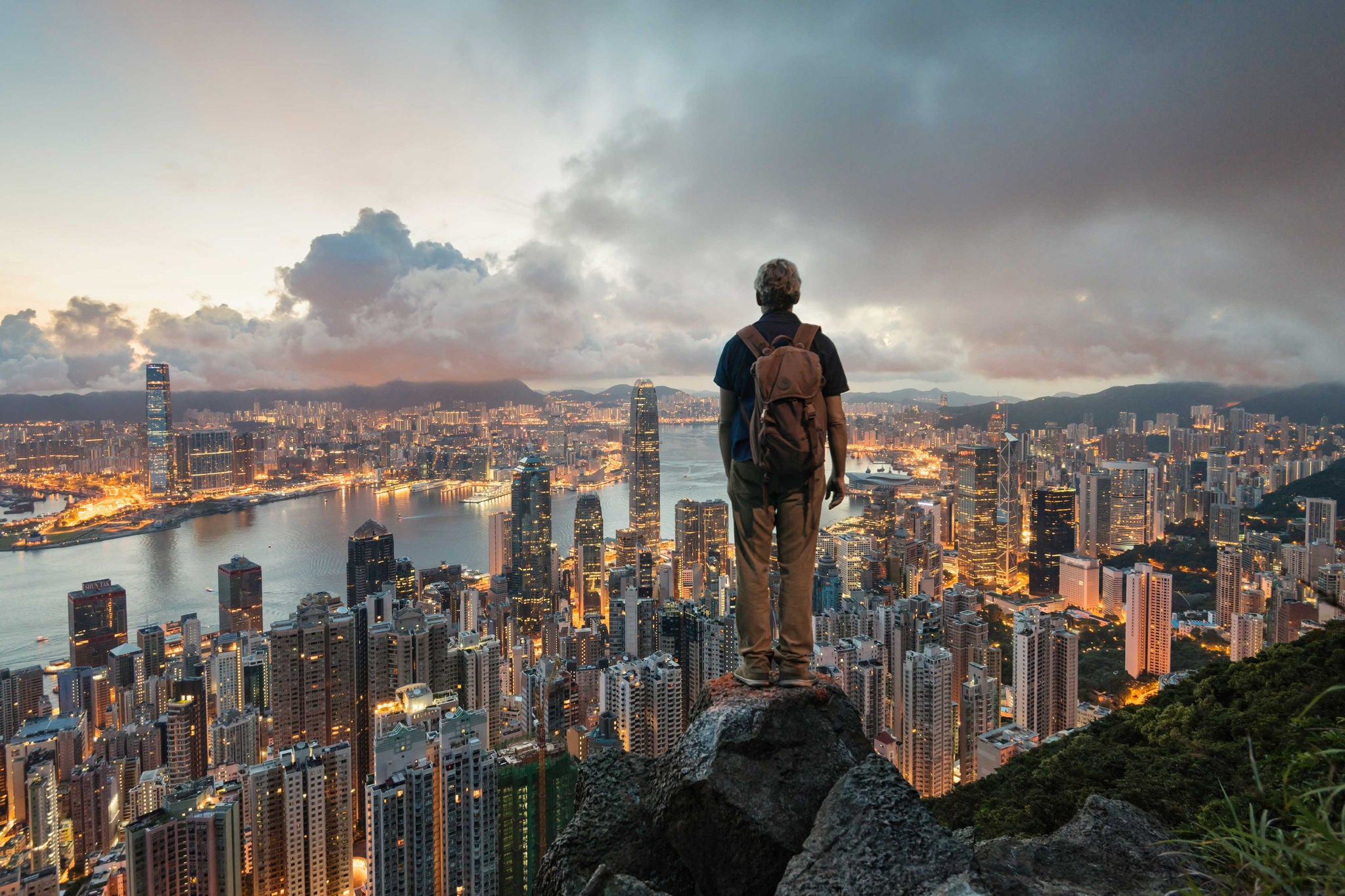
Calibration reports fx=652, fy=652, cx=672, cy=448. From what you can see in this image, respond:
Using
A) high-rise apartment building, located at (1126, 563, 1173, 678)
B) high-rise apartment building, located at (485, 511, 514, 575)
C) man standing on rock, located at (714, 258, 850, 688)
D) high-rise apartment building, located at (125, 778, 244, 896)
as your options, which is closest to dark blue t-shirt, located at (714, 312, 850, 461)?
man standing on rock, located at (714, 258, 850, 688)

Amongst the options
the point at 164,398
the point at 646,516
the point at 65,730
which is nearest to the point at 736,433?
the point at 65,730

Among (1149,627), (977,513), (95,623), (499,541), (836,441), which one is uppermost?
(836,441)

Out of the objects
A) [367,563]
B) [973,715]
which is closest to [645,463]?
[367,563]

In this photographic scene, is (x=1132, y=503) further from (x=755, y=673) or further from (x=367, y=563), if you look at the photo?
(x=755, y=673)

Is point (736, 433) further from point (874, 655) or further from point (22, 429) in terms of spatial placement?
point (22, 429)

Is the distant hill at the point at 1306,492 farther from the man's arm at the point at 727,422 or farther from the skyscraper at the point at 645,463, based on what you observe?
the man's arm at the point at 727,422
